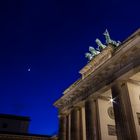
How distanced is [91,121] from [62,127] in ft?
21.2

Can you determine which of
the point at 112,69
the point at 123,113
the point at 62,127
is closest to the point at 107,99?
the point at 112,69

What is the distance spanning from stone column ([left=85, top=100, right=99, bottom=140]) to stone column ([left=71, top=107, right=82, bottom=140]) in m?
2.73

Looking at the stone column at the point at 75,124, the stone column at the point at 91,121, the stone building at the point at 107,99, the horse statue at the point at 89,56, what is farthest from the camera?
the horse statue at the point at 89,56

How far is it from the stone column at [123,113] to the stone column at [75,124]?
23.4ft

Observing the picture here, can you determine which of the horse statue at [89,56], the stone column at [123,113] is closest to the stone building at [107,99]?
the stone column at [123,113]

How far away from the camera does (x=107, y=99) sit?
20.0 meters

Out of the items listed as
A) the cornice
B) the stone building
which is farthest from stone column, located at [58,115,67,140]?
the cornice

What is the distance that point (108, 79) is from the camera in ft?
55.9

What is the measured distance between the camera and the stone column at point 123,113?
13.7 m

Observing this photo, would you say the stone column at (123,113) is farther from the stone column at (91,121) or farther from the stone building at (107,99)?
the stone column at (91,121)

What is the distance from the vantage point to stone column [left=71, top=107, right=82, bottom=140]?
20.9m

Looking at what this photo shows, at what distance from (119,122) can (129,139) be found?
154 cm

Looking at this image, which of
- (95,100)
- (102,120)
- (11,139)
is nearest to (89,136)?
(102,120)

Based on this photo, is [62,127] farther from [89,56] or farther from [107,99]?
[89,56]
